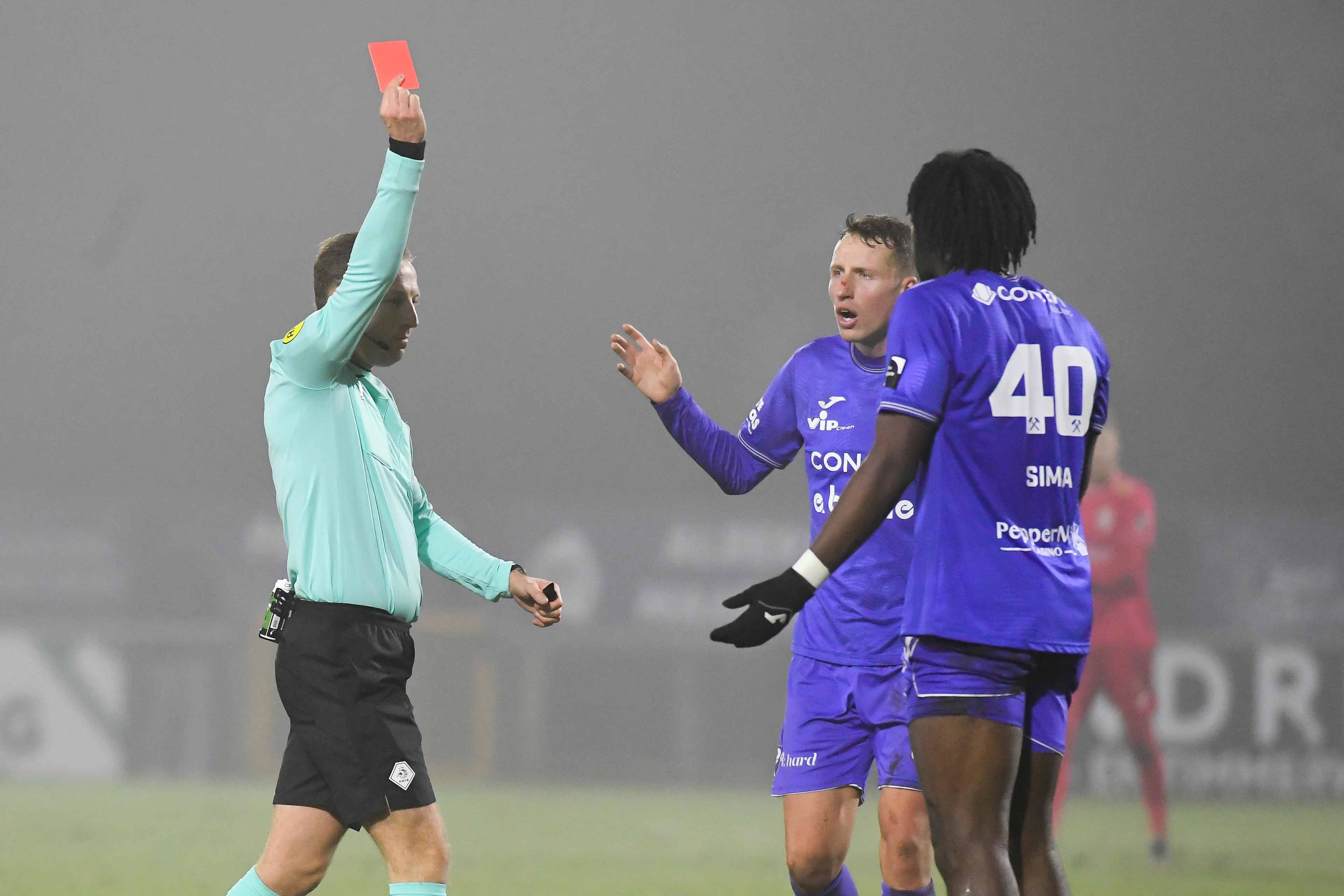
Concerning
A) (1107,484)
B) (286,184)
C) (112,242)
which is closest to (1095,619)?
(1107,484)

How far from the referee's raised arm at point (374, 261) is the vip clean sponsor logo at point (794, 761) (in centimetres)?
139

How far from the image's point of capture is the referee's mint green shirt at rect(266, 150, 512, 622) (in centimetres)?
262

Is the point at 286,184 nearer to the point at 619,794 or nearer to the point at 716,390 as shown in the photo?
the point at 716,390

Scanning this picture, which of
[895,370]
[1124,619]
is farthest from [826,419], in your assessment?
[1124,619]

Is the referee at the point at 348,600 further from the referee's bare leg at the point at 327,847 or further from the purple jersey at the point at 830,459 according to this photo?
the purple jersey at the point at 830,459

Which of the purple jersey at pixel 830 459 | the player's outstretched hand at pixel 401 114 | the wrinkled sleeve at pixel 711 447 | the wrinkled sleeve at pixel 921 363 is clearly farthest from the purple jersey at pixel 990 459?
the wrinkled sleeve at pixel 711 447

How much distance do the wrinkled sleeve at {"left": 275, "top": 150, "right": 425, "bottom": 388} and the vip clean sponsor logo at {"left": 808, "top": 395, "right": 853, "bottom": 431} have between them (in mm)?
1167

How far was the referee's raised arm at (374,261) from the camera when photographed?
2.61 m

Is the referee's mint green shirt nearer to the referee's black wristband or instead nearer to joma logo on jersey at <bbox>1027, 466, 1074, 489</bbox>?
the referee's black wristband

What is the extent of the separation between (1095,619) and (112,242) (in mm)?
8417

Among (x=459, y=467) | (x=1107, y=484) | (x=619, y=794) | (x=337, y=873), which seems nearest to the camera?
(x=337, y=873)

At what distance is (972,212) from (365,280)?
1.10 m

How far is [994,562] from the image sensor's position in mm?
2203

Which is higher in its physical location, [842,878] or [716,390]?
[716,390]
